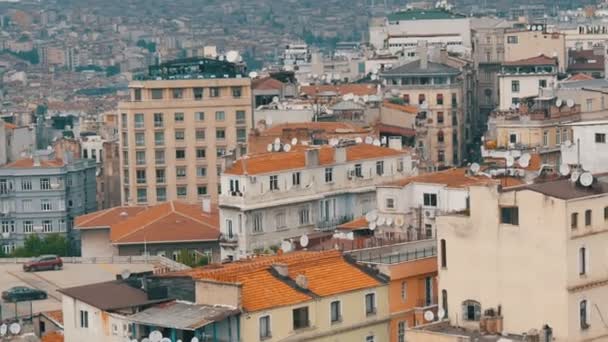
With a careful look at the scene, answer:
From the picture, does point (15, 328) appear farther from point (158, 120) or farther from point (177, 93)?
point (177, 93)

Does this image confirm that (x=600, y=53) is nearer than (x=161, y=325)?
No

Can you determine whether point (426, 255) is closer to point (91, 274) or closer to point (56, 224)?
point (91, 274)

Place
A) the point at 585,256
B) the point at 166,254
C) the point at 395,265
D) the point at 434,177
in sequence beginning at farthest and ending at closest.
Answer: the point at 166,254 → the point at 434,177 → the point at 395,265 → the point at 585,256

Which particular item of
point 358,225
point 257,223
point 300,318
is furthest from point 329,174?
point 300,318

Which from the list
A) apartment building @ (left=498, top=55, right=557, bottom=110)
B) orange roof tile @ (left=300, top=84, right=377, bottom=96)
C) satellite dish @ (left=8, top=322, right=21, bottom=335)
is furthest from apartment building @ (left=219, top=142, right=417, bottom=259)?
orange roof tile @ (left=300, top=84, right=377, bottom=96)

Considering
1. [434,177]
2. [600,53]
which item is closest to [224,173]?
[434,177]

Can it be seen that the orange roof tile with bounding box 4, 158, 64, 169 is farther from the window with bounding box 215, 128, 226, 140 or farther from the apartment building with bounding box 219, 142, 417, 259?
the apartment building with bounding box 219, 142, 417, 259
